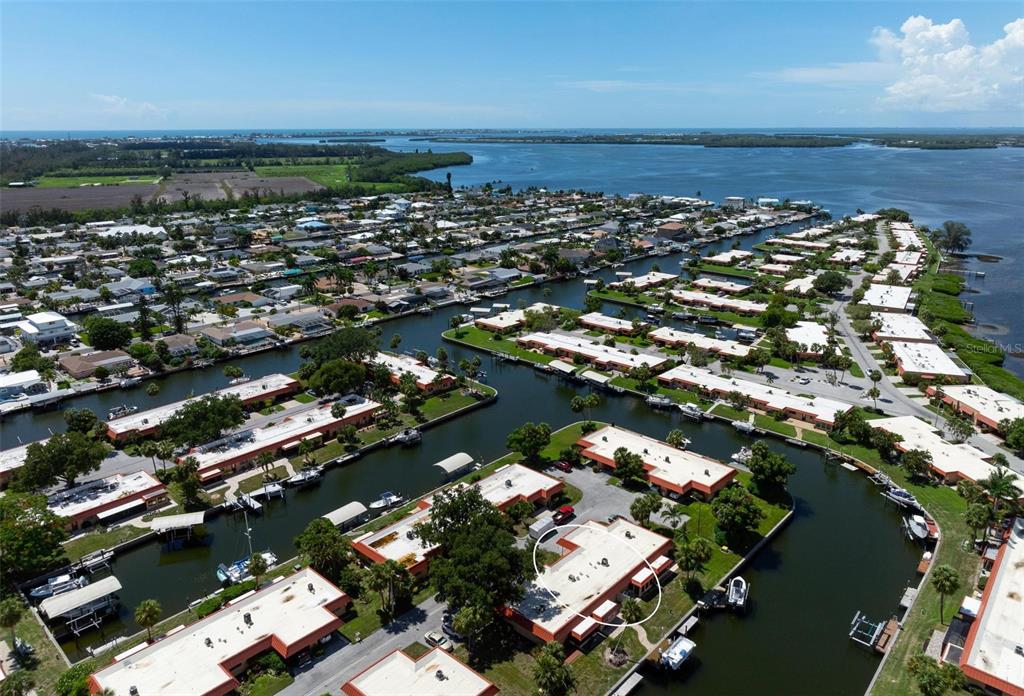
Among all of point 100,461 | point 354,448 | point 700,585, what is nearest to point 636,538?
point 700,585

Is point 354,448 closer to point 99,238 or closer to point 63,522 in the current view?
point 63,522

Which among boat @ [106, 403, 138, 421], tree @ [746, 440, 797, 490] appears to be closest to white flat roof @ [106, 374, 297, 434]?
boat @ [106, 403, 138, 421]

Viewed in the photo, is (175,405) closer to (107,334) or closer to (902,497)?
(107,334)

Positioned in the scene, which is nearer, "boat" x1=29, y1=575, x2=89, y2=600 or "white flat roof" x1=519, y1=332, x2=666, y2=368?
"boat" x1=29, y1=575, x2=89, y2=600

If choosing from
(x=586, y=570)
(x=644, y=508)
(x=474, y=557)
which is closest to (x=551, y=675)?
(x=474, y=557)

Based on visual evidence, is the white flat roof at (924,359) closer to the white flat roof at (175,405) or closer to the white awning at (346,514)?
A: the white awning at (346,514)

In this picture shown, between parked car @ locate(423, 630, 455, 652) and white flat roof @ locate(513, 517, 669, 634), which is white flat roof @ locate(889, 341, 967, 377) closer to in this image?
white flat roof @ locate(513, 517, 669, 634)
